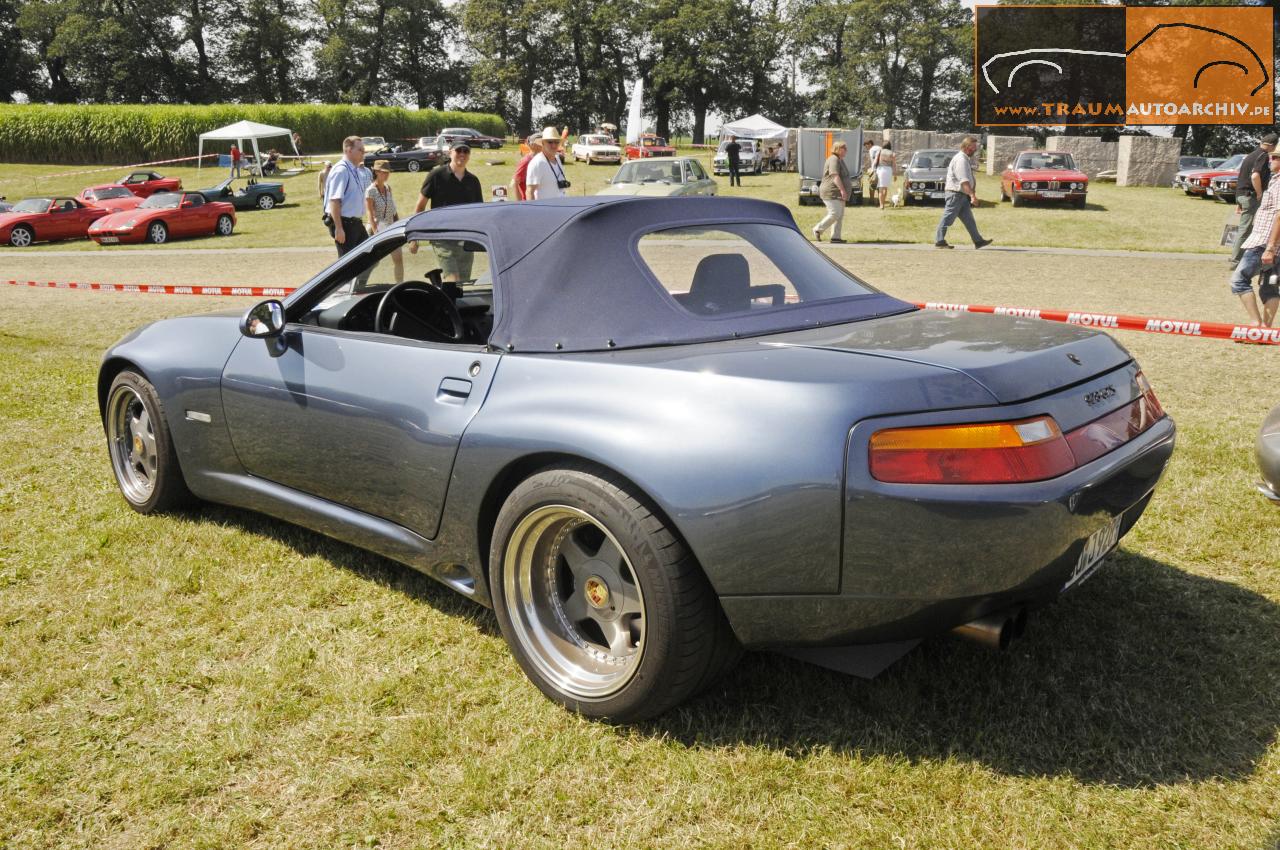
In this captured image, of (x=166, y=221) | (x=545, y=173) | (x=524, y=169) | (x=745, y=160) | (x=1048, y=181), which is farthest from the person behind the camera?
(x=745, y=160)

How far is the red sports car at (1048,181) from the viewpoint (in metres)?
25.0

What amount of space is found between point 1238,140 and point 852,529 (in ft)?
251

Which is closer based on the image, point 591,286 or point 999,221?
point 591,286

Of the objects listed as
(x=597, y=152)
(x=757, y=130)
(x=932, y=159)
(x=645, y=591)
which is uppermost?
(x=757, y=130)

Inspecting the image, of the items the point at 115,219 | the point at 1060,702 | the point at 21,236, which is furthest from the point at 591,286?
the point at 21,236

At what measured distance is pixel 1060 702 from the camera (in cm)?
265

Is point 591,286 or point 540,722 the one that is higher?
point 591,286

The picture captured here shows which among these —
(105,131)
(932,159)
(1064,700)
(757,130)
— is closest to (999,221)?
(932,159)

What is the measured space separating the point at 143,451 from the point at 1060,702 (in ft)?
12.1

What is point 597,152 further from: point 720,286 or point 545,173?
point 720,286

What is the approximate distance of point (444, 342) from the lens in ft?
10.3

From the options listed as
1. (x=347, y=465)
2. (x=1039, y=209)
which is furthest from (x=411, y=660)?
(x=1039, y=209)

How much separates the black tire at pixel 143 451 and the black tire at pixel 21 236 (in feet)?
76.7

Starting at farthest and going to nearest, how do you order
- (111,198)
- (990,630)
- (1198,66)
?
1. (1198,66)
2. (111,198)
3. (990,630)
